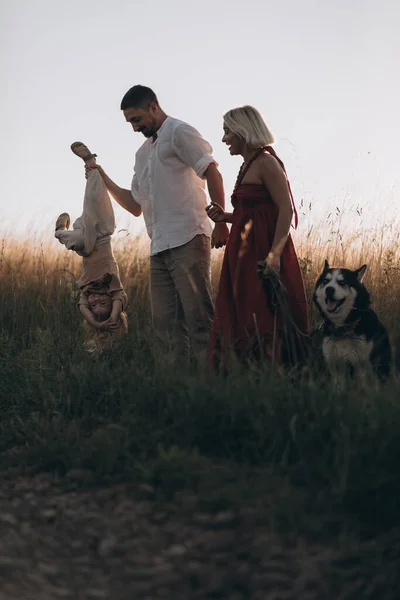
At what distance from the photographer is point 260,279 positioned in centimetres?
578

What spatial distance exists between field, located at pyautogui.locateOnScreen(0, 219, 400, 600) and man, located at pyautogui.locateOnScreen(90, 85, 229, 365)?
0.92m

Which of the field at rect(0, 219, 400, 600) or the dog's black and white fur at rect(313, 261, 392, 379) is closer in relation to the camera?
the field at rect(0, 219, 400, 600)

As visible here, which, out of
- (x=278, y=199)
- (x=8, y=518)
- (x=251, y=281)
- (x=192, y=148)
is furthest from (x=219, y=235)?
(x=8, y=518)

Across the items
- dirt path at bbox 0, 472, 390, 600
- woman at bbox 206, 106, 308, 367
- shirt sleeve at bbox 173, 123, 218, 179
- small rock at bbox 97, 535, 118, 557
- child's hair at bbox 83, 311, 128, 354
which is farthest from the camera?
child's hair at bbox 83, 311, 128, 354

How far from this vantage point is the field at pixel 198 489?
9.98 ft

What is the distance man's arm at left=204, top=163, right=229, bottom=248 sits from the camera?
6.05 metres

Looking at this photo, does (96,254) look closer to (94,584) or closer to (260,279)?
(260,279)

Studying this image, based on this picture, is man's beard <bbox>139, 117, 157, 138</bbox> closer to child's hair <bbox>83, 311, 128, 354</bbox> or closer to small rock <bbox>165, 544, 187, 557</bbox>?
child's hair <bbox>83, 311, 128, 354</bbox>

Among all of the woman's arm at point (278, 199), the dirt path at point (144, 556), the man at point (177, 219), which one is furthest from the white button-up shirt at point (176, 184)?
the dirt path at point (144, 556)

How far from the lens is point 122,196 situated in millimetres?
6879

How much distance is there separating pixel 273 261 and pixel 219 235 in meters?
0.59

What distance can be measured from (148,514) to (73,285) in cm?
547

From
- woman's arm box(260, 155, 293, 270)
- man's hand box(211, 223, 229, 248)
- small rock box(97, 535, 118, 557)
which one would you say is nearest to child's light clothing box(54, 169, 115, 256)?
man's hand box(211, 223, 229, 248)

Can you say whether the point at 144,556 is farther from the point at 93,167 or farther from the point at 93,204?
the point at 93,167
